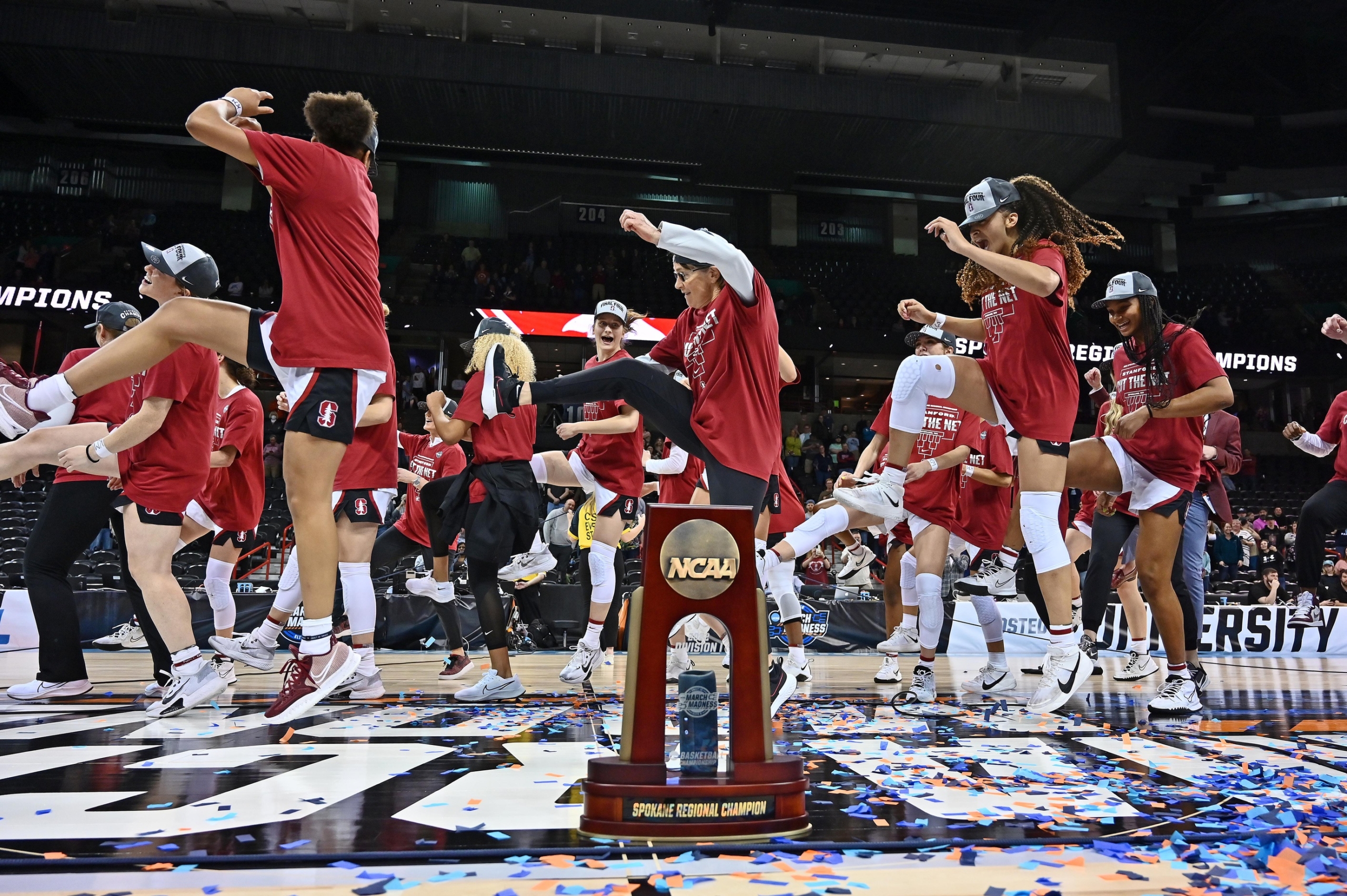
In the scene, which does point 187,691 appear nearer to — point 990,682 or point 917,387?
point 917,387

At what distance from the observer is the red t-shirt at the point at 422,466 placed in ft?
17.2

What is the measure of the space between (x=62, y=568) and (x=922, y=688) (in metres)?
3.77

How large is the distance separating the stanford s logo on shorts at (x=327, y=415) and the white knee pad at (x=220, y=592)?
2.28m

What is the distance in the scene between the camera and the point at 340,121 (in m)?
2.89

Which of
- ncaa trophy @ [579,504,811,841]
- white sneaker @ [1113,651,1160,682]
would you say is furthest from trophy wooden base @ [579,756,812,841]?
white sneaker @ [1113,651,1160,682]

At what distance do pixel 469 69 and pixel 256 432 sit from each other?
13.6 metres

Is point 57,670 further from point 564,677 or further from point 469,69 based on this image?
point 469,69

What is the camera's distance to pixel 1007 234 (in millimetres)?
3611

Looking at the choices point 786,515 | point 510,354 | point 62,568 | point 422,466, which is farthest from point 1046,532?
point 422,466

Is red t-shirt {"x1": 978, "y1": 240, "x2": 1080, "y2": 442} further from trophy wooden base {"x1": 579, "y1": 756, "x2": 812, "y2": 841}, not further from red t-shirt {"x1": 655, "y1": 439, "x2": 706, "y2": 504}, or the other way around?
trophy wooden base {"x1": 579, "y1": 756, "x2": 812, "y2": 841}

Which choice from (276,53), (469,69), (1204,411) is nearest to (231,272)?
(276,53)

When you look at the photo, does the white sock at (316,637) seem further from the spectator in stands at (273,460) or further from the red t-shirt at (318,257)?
the spectator in stands at (273,460)

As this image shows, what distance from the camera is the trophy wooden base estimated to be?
1573 millimetres

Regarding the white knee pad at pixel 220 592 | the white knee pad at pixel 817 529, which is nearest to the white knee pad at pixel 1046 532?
the white knee pad at pixel 817 529
